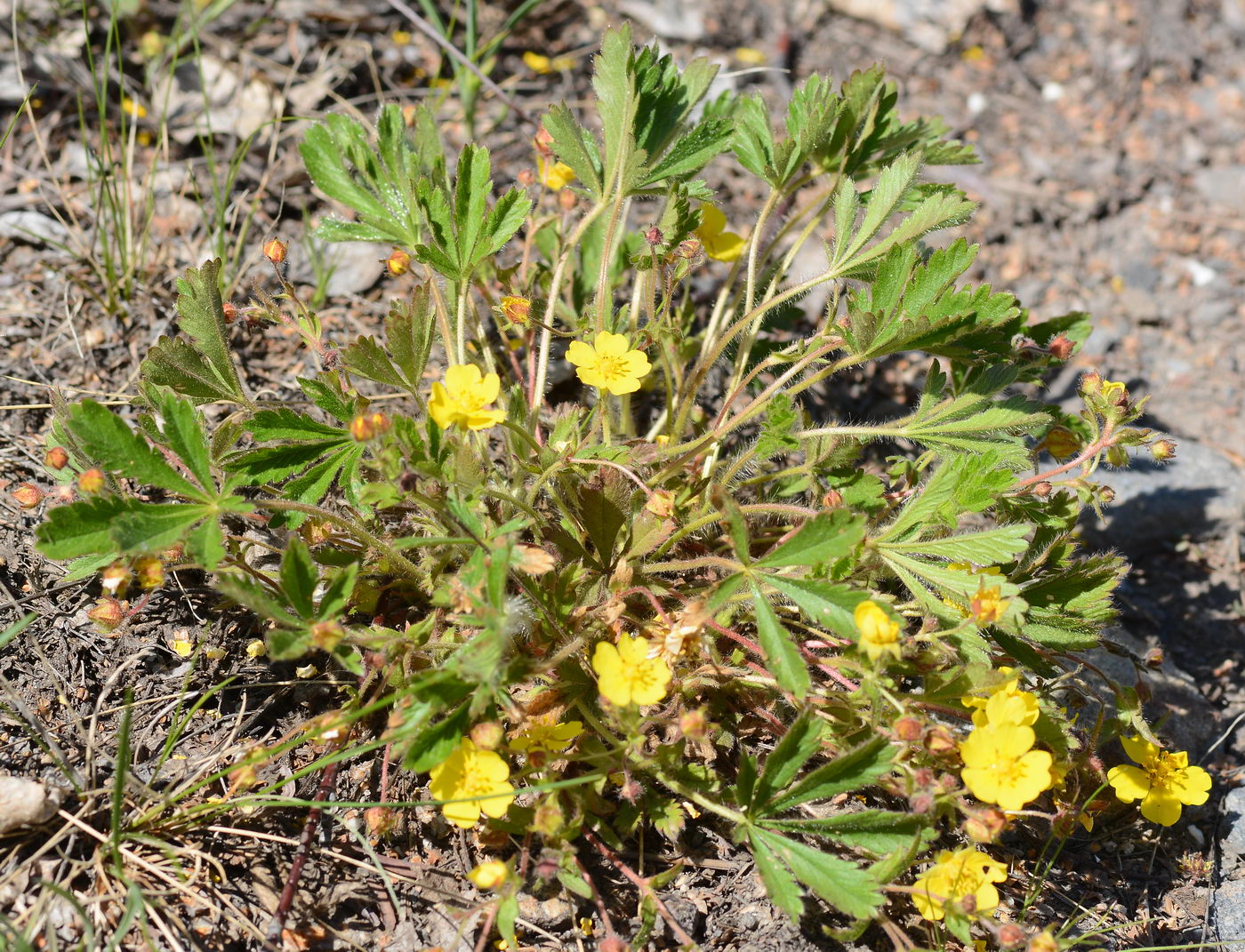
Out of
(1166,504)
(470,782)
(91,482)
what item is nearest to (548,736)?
(470,782)

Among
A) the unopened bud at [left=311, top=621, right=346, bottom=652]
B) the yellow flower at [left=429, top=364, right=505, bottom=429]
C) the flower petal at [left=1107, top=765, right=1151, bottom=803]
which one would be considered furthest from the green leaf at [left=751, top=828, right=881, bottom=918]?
the yellow flower at [left=429, top=364, right=505, bottom=429]

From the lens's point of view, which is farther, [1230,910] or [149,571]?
[1230,910]

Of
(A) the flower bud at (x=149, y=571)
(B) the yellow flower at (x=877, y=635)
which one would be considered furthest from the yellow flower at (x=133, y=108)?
(B) the yellow flower at (x=877, y=635)

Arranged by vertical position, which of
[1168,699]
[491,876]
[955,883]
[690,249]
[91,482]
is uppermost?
[690,249]

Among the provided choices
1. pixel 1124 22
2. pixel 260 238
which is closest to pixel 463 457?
pixel 260 238

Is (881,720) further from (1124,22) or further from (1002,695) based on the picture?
(1124,22)

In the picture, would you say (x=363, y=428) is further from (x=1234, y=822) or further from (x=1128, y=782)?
(x=1234, y=822)
